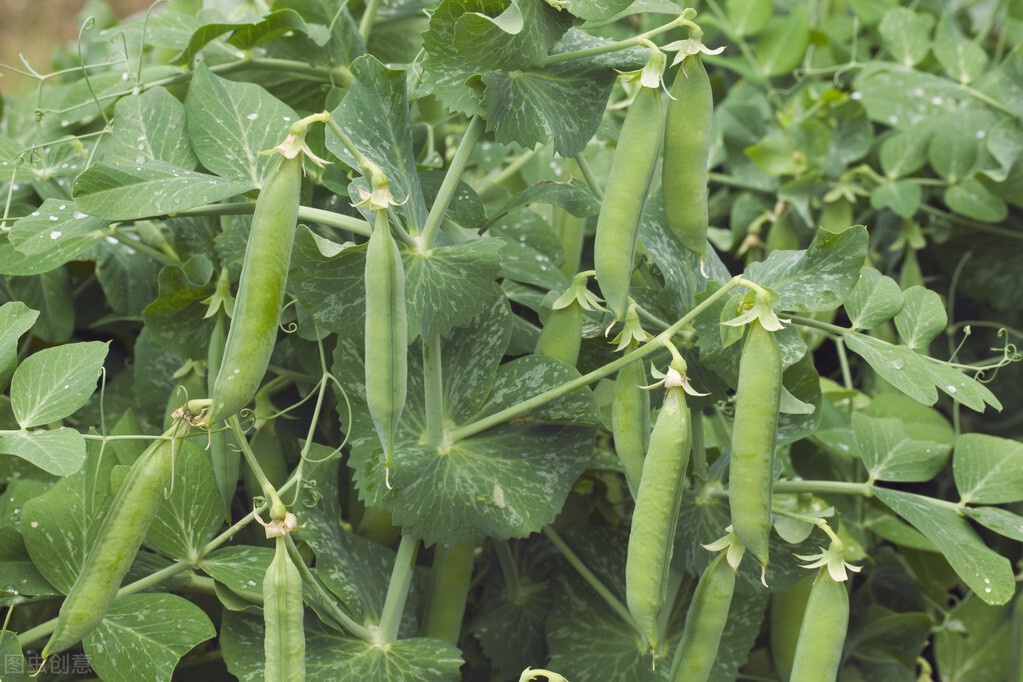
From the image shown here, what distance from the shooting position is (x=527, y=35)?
653 millimetres

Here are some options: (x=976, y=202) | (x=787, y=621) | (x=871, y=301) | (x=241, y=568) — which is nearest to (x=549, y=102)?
(x=871, y=301)

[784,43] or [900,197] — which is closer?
[900,197]

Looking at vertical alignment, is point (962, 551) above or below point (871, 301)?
below

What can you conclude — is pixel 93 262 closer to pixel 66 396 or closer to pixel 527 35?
pixel 66 396

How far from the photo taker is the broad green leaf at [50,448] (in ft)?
2.03

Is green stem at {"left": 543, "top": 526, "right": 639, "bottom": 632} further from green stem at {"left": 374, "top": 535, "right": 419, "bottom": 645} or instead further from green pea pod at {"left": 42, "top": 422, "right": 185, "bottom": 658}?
green pea pod at {"left": 42, "top": 422, "right": 185, "bottom": 658}

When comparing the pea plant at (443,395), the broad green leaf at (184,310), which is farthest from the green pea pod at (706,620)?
the broad green leaf at (184,310)

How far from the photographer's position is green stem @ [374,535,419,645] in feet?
2.38

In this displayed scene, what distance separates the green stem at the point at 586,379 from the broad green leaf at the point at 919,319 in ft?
0.62

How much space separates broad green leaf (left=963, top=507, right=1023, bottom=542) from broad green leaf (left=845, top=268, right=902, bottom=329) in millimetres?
180

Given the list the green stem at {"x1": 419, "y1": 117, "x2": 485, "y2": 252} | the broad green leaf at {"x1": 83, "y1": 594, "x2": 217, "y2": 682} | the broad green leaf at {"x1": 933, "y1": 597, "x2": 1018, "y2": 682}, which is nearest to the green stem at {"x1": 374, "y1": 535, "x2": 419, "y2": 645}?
the broad green leaf at {"x1": 83, "y1": 594, "x2": 217, "y2": 682}

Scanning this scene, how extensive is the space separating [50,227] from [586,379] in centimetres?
42

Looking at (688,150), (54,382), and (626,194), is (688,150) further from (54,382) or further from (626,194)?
(54,382)

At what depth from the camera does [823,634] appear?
2.15 ft
